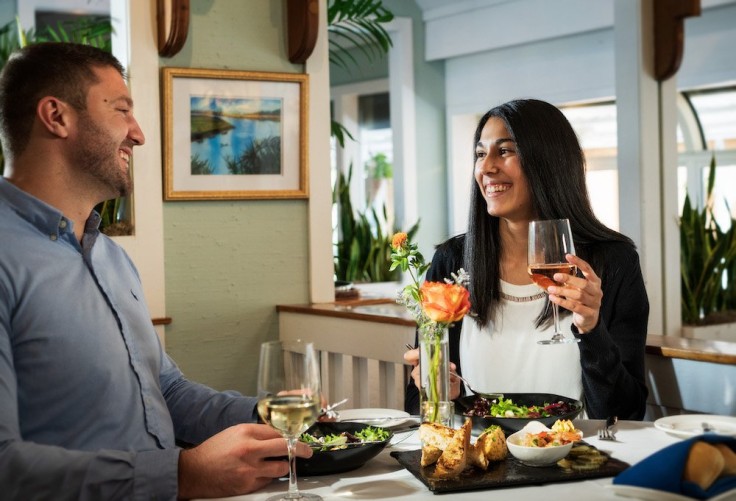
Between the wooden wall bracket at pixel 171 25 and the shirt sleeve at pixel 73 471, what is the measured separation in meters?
2.16

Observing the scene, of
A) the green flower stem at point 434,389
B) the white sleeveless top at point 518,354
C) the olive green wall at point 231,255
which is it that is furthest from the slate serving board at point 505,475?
the olive green wall at point 231,255

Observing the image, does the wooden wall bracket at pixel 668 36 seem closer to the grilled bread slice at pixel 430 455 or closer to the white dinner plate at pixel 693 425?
the white dinner plate at pixel 693 425

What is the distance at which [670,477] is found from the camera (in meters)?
1.33

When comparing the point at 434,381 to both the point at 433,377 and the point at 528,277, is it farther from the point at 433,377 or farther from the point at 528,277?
the point at 528,277

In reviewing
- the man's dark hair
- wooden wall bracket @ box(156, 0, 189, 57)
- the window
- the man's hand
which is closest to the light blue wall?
the window

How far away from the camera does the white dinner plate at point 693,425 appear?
1.77 metres

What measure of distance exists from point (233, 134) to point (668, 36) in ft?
5.66

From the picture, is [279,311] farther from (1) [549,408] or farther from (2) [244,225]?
(1) [549,408]

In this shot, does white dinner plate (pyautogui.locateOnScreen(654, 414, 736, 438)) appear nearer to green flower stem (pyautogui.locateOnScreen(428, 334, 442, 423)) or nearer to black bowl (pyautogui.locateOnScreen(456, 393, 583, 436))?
black bowl (pyautogui.locateOnScreen(456, 393, 583, 436))

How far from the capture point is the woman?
2.23 meters

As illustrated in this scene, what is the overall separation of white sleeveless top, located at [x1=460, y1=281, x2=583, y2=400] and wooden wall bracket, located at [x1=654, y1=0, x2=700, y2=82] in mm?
1828

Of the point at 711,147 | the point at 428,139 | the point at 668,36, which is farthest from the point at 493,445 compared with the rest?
the point at 711,147

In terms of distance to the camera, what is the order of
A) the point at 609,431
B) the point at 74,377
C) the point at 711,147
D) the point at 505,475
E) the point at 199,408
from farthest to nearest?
the point at 711,147, the point at 199,408, the point at 609,431, the point at 74,377, the point at 505,475

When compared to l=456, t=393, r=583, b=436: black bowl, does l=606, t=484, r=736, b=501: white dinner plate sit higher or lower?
lower
